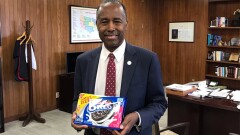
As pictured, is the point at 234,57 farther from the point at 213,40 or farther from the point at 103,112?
the point at 103,112

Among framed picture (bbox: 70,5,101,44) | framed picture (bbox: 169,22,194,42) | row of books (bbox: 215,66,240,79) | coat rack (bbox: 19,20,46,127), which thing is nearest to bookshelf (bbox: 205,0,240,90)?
row of books (bbox: 215,66,240,79)

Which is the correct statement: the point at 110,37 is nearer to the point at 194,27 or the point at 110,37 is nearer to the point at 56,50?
the point at 56,50

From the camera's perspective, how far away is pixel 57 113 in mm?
4816

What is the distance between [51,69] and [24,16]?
1.11 meters

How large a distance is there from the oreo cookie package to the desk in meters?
2.14

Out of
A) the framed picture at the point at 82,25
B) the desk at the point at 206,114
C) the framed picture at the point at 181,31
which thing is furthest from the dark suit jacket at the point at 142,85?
the framed picture at the point at 181,31

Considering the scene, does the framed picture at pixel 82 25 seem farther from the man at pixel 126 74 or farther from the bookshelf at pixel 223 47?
the man at pixel 126 74

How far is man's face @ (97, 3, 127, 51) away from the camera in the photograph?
44.1 inches

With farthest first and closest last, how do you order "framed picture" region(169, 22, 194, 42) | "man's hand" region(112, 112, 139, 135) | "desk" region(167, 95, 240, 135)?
1. "framed picture" region(169, 22, 194, 42)
2. "desk" region(167, 95, 240, 135)
3. "man's hand" region(112, 112, 139, 135)

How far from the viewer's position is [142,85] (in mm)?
1163

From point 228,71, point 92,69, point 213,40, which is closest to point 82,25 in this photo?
point 213,40

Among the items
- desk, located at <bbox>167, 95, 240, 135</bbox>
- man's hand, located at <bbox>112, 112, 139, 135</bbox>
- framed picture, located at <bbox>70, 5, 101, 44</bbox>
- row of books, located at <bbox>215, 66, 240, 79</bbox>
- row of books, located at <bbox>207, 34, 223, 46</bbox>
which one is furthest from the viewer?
row of books, located at <bbox>207, 34, 223, 46</bbox>

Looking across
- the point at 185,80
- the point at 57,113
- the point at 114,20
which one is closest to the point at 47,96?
the point at 57,113

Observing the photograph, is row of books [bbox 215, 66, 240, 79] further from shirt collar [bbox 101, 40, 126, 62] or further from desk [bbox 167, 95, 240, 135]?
shirt collar [bbox 101, 40, 126, 62]
